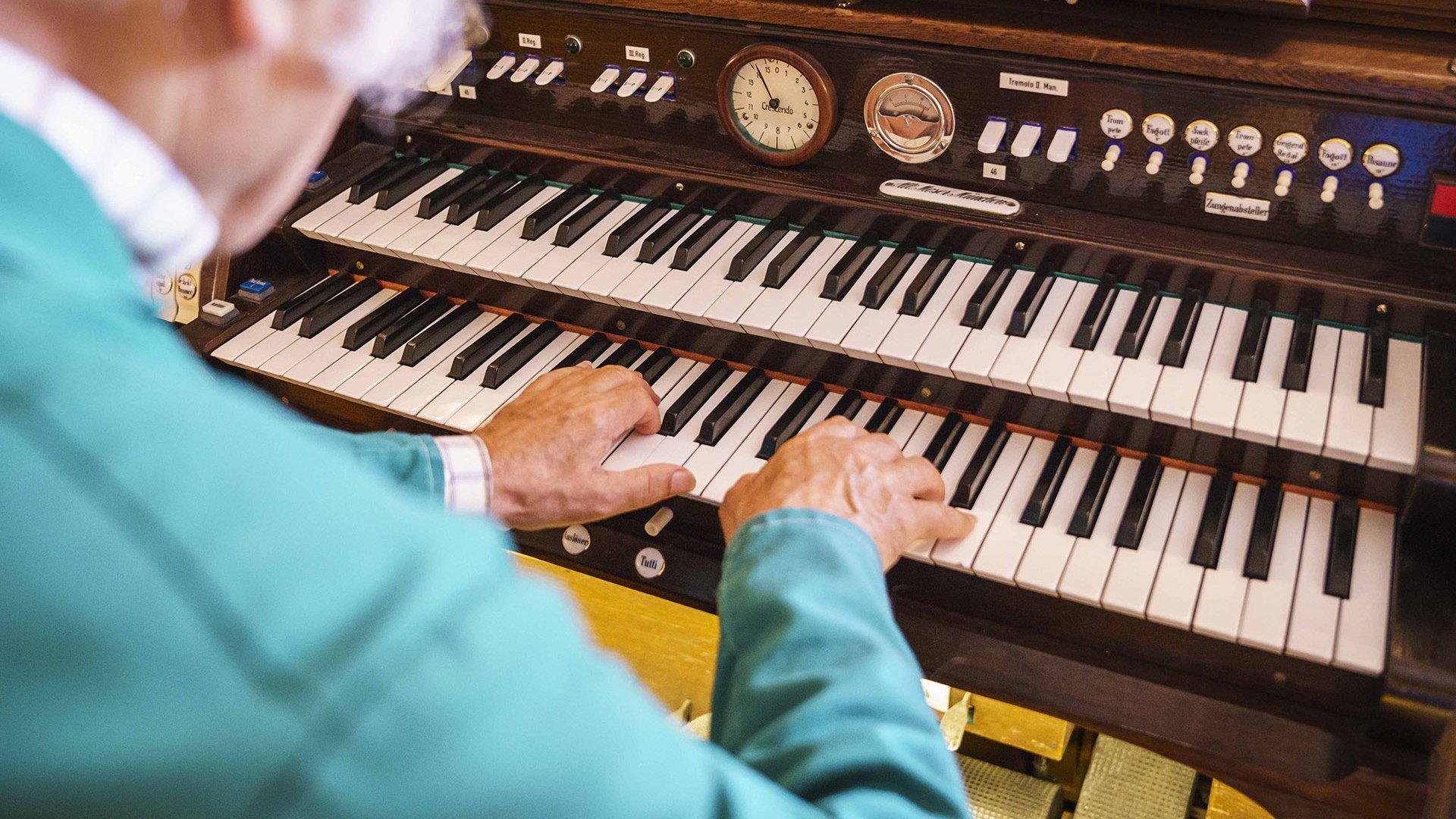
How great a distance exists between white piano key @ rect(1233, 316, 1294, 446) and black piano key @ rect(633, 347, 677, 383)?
91 cm

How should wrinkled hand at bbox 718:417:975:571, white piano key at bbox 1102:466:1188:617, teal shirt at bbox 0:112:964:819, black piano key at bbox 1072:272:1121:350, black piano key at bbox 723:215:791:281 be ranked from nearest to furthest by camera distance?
teal shirt at bbox 0:112:964:819 → wrinkled hand at bbox 718:417:975:571 → white piano key at bbox 1102:466:1188:617 → black piano key at bbox 1072:272:1121:350 → black piano key at bbox 723:215:791:281

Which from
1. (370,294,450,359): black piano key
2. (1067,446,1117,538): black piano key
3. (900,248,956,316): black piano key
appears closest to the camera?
(1067,446,1117,538): black piano key

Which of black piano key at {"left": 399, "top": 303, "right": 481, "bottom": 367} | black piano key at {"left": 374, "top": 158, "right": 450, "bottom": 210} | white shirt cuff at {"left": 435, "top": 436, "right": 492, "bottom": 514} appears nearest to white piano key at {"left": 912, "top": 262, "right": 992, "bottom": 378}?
white shirt cuff at {"left": 435, "top": 436, "right": 492, "bottom": 514}

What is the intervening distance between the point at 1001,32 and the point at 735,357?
0.67 metres

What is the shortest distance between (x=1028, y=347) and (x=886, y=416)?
10.0 inches

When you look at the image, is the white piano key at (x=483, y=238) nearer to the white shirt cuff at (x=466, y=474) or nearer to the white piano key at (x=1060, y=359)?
the white shirt cuff at (x=466, y=474)

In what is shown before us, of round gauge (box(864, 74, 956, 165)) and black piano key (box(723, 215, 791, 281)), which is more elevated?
round gauge (box(864, 74, 956, 165))

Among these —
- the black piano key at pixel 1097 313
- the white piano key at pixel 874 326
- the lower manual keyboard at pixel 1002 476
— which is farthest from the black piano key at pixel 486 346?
the black piano key at pixel 1097 313

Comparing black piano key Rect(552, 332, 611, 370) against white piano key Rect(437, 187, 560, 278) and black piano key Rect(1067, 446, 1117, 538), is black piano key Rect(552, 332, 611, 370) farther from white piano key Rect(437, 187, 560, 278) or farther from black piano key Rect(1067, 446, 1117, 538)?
black piano key Rect(1067, 446, 1117, 538)

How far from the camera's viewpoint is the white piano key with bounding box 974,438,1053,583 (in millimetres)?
1589

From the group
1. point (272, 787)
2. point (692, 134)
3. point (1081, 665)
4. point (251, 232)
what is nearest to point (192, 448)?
point (272, 787)

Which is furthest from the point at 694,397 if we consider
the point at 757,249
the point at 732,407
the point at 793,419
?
the point at 757,249

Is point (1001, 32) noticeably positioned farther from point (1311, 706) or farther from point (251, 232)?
point (251, 232)

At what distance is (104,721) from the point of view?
525 mm
